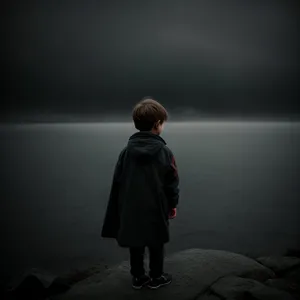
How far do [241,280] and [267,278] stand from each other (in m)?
0.38

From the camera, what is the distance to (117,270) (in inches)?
124

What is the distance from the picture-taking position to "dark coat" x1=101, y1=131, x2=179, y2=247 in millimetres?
2574

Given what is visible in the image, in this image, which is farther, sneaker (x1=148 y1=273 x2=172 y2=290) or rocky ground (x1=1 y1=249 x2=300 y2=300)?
sneaker (x1=148 y1=273 x2=172 y2=290)

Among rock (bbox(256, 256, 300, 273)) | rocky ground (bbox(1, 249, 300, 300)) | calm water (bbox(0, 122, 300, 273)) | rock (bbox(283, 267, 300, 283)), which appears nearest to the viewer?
rocky ground (bbox(1, 249, 300, 300))

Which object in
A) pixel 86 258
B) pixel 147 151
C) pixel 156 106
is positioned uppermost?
pixel 156 106

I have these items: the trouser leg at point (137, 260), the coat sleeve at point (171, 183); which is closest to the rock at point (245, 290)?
the trouser leg at point (137, 260)

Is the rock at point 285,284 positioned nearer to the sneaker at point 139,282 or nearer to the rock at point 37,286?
the sneaker at point 139,282

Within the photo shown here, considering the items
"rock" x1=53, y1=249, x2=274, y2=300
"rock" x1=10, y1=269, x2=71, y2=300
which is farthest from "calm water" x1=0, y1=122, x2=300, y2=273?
"rock" x1=53, y1=249, x2=274, y2=300

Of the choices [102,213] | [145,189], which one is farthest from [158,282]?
[102,213]

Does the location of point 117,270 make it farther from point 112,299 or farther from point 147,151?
point 147,151

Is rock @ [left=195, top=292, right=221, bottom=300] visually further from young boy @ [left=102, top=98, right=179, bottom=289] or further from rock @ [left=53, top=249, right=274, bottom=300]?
young boy @ [left=102, top=98, right=179, bottom=289]

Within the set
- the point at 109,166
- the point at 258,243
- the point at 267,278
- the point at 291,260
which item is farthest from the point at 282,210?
the point at 109,166

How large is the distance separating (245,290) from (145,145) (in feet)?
4.21

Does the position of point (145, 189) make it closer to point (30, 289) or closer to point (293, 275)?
point (30, 289)
